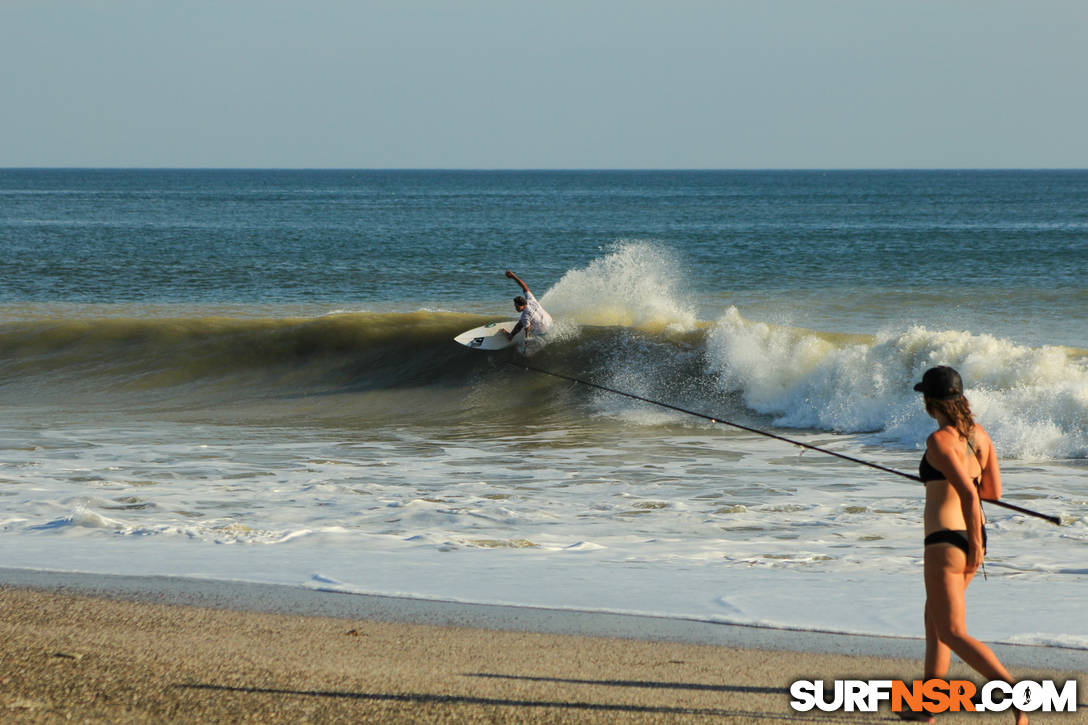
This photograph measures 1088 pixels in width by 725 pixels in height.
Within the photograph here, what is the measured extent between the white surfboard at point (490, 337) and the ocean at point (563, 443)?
0.91 feet

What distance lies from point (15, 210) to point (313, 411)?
75563 mm

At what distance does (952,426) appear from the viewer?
3967mm

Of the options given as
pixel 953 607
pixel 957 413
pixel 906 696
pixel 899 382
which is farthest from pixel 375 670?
pixel 899 382

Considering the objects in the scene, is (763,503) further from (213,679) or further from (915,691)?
(213,679)

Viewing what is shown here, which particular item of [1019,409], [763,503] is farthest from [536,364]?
[763,503]

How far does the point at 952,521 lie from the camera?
3.96 m

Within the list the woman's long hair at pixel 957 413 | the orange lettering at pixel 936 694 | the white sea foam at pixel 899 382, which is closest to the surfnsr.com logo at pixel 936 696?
the orange lettering at pixel 936 694

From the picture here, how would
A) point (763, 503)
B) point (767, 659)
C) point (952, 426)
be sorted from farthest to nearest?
1. point (763, 503)
2. point (767, 659)
3. point (952, 426)

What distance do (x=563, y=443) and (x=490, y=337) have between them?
500cm

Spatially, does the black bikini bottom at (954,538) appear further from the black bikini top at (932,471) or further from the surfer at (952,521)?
the black bikini top at (932,471)

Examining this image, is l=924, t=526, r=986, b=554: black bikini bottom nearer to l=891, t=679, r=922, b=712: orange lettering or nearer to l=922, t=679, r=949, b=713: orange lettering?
l=922, t=679, r=949, b=713: orange lettering

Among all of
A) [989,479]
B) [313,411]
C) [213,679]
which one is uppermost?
[989,479]

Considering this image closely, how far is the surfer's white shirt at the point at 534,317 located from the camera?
52.8 feet

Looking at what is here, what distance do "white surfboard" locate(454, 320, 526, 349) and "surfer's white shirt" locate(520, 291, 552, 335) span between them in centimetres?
22
